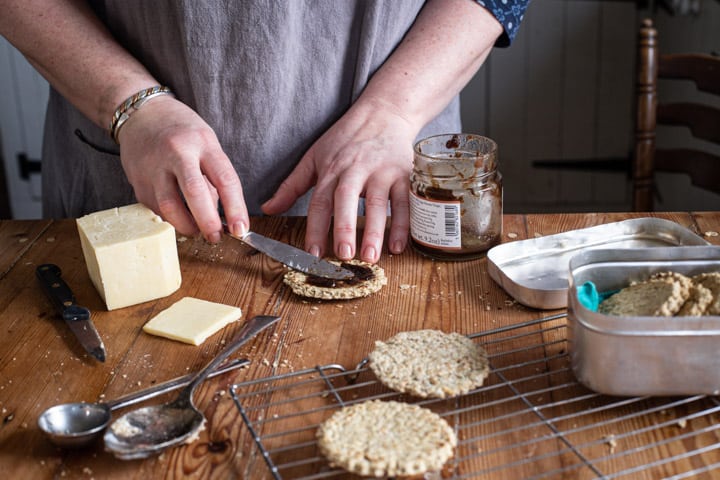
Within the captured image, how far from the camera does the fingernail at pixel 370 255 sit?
1.29 meters

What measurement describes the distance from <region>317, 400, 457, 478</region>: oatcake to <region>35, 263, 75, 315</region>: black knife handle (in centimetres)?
52

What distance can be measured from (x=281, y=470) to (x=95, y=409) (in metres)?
0.25

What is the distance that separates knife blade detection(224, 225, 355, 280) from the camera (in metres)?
1.23

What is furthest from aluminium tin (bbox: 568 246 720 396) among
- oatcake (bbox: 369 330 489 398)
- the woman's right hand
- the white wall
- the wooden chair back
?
the white wall

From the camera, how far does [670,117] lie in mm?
2041

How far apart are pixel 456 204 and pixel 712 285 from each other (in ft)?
1.35

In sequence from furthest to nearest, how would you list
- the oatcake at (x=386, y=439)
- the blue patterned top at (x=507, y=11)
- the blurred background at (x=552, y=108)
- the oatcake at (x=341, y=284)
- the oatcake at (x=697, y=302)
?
the blurred background at (x=552, y=108), the blue patterned top at (x=507, y=11), the oatcake at (x=341, y=284), the oatcake at (x=697, y=302), the oatcake at (x=386, y=439)

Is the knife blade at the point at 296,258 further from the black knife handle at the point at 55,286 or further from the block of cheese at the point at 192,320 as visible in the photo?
the black knife handle at the point at 55,286

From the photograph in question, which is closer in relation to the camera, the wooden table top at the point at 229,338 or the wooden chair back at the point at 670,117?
the wooden table top at the point at 229,338

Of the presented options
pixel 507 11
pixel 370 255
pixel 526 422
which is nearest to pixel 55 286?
pixel 370 255

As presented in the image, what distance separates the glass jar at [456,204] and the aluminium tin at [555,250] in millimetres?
58

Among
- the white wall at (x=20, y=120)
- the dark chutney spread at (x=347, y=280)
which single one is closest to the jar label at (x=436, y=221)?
the dark chutney spread at (x=347, y=280)

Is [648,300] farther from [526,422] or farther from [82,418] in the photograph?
[82,418]

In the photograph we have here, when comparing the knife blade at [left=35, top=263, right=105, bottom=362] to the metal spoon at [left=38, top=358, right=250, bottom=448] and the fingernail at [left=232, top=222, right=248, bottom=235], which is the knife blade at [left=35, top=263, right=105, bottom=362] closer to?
the metal spoon at [left=38, top=358, right=250, bottom=448]
